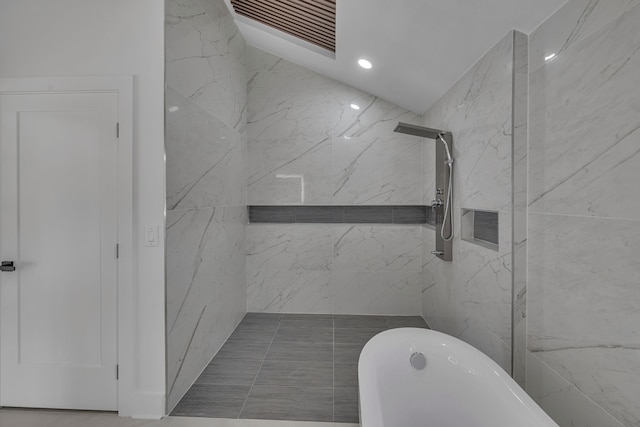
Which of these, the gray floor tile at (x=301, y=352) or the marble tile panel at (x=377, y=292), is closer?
the gray floor tile at (x=301, y=352)

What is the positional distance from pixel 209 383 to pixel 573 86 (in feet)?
8.78

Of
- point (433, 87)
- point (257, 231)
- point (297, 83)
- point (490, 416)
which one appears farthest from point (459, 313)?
point (297, 83)

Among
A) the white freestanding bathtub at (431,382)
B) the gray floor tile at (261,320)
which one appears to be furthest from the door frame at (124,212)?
the gray floor tile at (261,320)

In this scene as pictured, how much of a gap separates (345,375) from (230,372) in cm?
86

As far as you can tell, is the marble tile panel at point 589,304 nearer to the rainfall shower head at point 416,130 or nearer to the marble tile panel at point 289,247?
the rainfall shower head at point 416,130

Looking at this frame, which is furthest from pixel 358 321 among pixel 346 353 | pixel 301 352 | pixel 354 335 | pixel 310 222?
pixel 310 222

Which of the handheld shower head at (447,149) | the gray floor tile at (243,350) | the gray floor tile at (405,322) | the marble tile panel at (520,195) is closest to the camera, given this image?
the marble tile panel at (520,195)

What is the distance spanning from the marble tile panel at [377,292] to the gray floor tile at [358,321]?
0.23ft

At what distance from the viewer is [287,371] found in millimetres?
2494

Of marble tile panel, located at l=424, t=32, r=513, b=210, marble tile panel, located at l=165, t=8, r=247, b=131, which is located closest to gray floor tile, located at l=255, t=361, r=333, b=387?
marble tile panel, located at l=424, t=32, r=513, b=210

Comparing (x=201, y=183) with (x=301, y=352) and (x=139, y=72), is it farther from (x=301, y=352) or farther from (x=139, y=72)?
(x=301, y=352)

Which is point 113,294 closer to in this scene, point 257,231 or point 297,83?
point 257,231

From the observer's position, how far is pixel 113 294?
2006 mm

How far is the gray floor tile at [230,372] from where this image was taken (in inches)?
93.6
